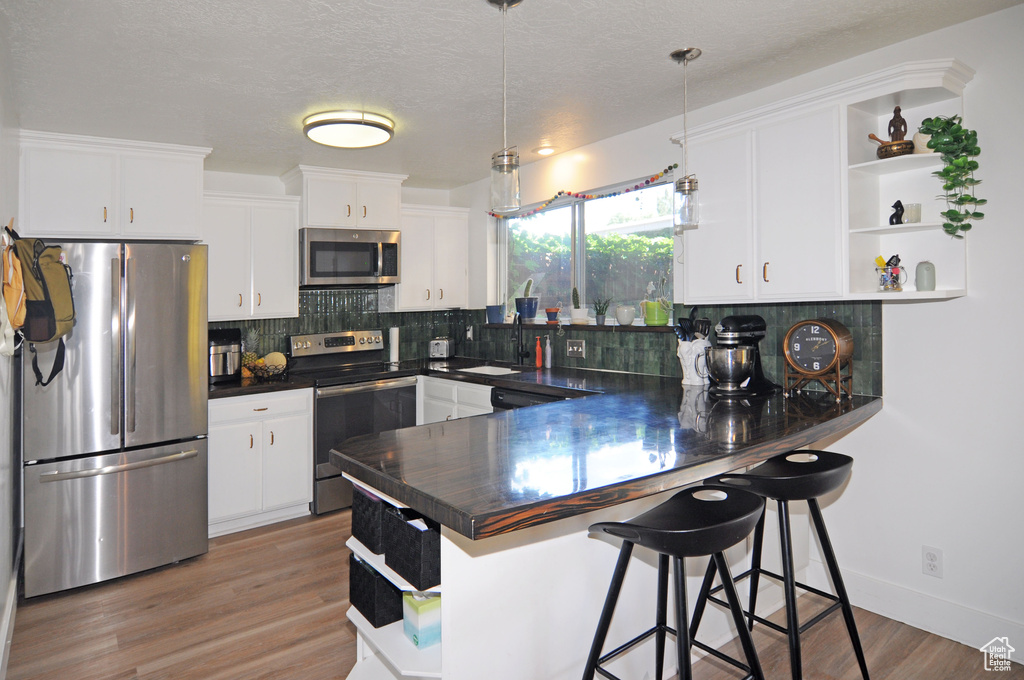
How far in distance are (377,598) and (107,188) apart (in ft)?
10.0

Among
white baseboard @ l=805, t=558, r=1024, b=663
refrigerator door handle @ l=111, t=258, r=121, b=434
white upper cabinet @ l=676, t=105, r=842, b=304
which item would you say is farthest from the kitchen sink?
white baseboard @ l=805, t=558, r=1024, b=663

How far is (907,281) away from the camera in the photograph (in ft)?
8.37

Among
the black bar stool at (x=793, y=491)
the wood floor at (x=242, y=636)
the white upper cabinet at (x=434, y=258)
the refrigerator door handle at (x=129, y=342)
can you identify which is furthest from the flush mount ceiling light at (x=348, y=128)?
the black bar stool at (x=793, y=491)

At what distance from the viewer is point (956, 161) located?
229 centimetres

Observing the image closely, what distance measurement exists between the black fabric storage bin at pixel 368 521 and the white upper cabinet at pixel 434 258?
307cm

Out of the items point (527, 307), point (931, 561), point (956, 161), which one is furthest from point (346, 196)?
point (931, 561)

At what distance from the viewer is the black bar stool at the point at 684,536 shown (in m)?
1.41

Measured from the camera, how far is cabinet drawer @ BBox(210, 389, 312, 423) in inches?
147

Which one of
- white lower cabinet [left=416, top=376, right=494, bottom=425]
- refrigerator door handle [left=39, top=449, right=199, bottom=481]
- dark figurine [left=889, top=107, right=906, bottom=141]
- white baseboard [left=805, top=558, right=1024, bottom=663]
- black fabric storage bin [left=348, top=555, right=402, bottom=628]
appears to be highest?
dark figurine [left=889, top=107, right=906, bottom=141]

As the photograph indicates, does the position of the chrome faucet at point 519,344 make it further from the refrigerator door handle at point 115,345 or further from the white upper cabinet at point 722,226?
the refrigerator door handle at point 115,345

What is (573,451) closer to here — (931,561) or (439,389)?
(931,561)

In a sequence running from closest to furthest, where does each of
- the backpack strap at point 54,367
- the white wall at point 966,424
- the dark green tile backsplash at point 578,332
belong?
1. the white wall at point 966,424
2. the dark green tile backsplash at point 578,332
3. the backpack strap at point 54,367

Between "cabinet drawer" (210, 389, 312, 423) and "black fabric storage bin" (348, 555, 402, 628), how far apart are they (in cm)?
232

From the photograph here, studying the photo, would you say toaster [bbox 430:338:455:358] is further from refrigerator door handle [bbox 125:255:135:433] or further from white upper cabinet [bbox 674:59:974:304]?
white upper cabinet [bbox 674:59:974:304]
